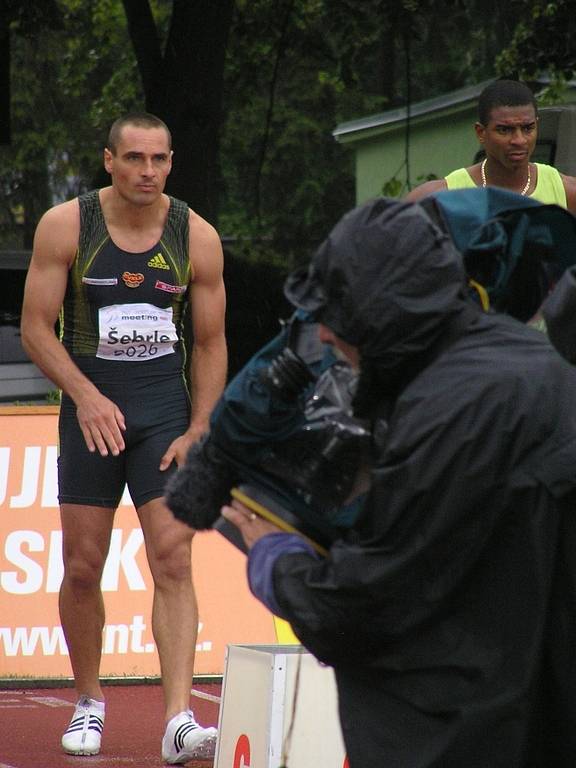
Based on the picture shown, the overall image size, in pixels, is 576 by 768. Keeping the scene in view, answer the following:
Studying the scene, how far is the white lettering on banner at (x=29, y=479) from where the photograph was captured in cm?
738

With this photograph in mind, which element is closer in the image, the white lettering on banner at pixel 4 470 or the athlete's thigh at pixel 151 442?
the athlete's thigh at pixel 151 442

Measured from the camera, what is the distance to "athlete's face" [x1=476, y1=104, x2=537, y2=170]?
18.4ft

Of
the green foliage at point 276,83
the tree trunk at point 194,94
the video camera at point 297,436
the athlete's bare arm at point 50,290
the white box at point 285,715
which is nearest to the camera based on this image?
the video camera at point 297,436

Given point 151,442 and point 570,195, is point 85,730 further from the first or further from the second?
point 570,195

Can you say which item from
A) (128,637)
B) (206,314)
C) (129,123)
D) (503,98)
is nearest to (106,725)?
(128,637)

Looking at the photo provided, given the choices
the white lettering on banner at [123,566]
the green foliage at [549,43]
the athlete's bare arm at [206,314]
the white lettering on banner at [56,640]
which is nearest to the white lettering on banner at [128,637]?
the white lettering on banner at [56,640]

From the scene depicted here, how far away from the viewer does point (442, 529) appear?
95.1 inches

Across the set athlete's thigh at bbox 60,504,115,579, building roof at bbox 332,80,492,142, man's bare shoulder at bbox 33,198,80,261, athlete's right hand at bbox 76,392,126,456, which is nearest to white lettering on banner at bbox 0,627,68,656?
athlete's thigh at bbox 60,504,115,579

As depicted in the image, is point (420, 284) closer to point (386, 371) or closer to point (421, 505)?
point (386, 371)

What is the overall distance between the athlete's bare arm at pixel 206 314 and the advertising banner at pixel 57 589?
1.68 m

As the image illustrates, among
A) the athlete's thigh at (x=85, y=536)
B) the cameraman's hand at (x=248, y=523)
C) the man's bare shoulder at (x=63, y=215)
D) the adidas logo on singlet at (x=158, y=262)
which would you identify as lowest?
the athlete's thigh at (x=85, y=536)

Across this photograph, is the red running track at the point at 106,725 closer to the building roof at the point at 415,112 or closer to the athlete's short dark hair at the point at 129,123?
the athlete's short dark hair at the point at 129,123

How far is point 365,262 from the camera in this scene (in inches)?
96.3

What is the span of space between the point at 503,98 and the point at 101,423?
1985 mm
